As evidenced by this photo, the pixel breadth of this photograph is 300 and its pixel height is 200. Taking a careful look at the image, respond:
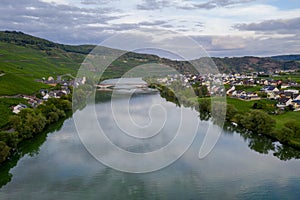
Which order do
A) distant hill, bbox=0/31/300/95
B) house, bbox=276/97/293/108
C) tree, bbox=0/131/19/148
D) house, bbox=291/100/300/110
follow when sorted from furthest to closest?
distant hill, bbox=0/31/300/95, house, bbox=276/97/293/108, house, bbox=291/100/300/110, tree, bbox=0/131/19/148

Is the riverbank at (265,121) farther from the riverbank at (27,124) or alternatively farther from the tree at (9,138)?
the tree at (9,138)

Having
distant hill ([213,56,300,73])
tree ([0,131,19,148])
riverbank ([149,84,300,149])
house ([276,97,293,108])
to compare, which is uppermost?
distant hill ([213,56,300,73])

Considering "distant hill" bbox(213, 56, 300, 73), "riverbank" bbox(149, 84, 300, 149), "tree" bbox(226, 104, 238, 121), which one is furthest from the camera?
"distant hill" bbox(213, 56, 300, 73)

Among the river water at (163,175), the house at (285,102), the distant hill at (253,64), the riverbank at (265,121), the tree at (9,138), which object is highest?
the distant hill at (253,64)

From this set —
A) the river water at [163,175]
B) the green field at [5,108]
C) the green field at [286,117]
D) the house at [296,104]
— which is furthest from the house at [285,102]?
the green field at [5,108]

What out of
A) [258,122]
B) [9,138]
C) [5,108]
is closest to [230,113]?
[258,122]

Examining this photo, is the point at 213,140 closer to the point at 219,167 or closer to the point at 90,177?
the point at 219,167

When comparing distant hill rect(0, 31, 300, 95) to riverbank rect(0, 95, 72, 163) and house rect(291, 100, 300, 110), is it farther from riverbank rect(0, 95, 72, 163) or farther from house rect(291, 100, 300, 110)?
house rect(291, 100, 300, 110)

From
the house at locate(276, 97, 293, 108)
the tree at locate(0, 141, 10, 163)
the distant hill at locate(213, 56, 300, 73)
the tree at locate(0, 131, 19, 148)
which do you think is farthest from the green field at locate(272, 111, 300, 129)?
the distant hill at locate(213, 56, 300, 73)

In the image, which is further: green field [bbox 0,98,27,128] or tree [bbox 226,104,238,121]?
tree [bbox 226,104,238,121]
